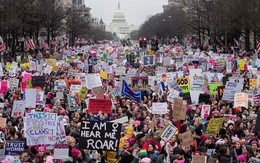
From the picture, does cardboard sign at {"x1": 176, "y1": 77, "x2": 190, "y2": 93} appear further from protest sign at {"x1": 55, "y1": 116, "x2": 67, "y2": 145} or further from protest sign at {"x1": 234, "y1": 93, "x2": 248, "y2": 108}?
protest sign at {"x1": 55, "y1": 116, "x2": 67, "y2": 145}

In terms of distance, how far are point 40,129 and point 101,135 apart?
1783 millimetres

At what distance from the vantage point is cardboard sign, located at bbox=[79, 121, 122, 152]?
1172 cm

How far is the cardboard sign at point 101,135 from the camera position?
11.7 m

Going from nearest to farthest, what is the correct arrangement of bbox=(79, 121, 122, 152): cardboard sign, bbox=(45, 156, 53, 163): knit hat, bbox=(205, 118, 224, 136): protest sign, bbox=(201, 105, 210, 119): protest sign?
bbox=(45, 156, 53, 163): knit hat < bbox=(79, 121, 122, 152): cardboard sign < bbox=(205, 118, 224, 136): protest sign < bbox=(201, 105, 210, 119): protest sign

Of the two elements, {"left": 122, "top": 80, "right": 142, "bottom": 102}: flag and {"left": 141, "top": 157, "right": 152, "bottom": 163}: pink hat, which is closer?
{"left": 141, "top": 157, "right": 152, "bottom": 163}: pink hat

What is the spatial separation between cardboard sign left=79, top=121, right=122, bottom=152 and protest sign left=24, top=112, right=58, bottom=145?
1496mm

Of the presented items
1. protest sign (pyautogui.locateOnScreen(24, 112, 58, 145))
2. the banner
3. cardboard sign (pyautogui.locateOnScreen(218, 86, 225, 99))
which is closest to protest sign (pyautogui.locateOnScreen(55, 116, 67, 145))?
protest sign (pyautogui.locateOnScreen(24, 112, 58, 145))

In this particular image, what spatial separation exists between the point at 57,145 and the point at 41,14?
6045 cm

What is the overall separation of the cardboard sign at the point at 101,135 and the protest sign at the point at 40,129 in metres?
1.50

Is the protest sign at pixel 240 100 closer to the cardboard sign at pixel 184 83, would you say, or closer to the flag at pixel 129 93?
the cardboard sign at pixel 184 83

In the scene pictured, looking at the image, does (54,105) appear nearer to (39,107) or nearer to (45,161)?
(39,107)

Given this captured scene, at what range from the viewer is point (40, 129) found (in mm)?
13125

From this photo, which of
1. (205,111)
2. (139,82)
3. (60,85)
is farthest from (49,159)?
(139,82)

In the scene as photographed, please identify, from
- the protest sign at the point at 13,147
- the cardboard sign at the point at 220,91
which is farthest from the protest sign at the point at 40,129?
the cardboard sign at the point at 220,91
